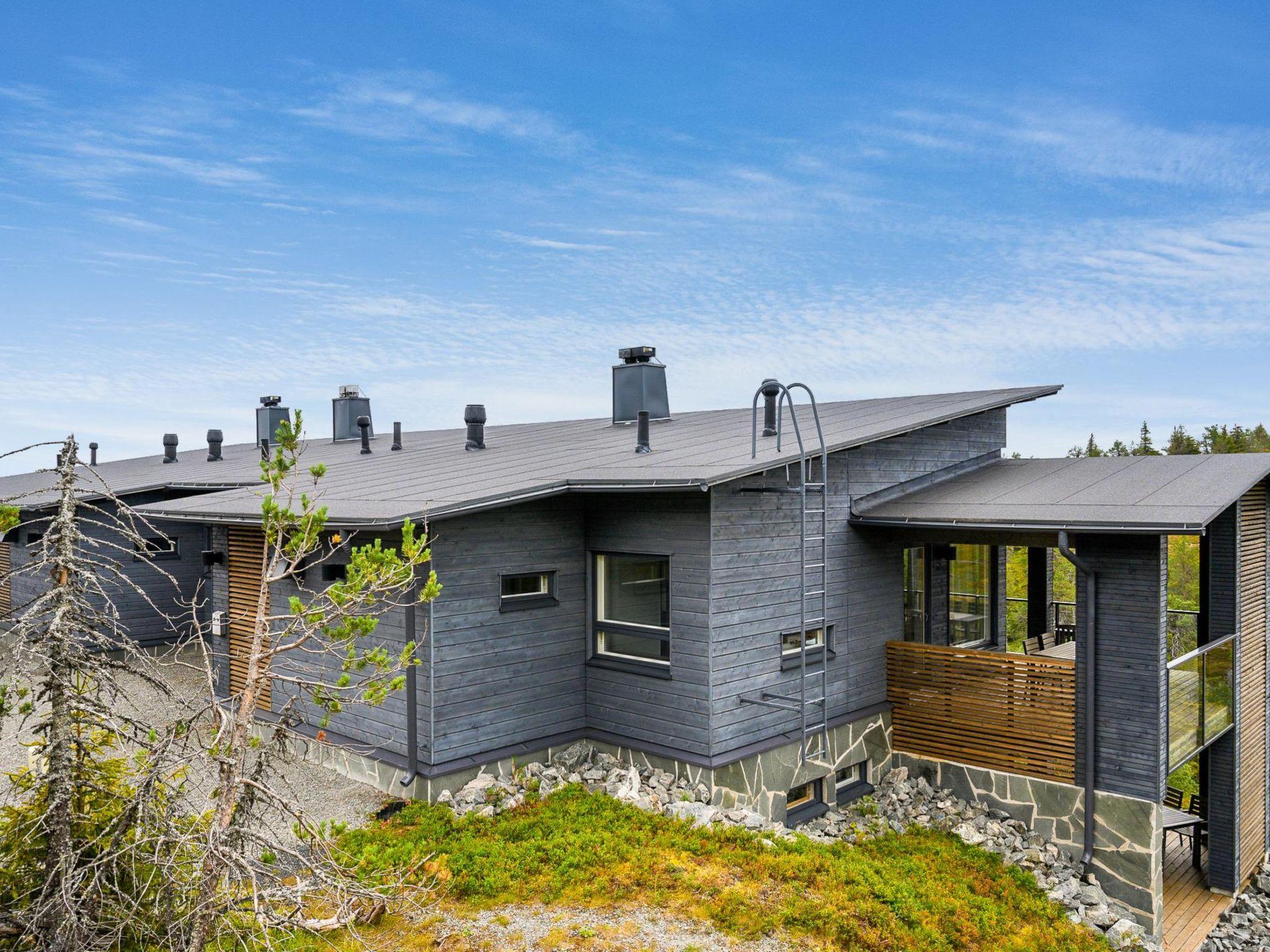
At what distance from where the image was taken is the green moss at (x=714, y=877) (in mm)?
5828

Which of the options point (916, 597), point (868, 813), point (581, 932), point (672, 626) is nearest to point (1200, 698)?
point (916, 597)

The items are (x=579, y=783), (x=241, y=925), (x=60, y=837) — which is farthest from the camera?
(x=579, y=783)

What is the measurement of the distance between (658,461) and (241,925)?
5593 mm

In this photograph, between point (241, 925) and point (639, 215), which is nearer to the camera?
point (241, 925)

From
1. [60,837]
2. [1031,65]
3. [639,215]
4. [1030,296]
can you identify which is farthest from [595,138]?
[60,837]

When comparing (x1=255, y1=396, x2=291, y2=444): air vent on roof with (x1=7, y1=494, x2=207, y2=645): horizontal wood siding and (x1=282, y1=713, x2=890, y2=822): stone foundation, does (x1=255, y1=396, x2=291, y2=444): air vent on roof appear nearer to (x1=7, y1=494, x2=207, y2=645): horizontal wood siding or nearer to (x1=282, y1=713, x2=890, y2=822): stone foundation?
(x1=7, y1=494, x2=207, y2=645): horizontal wood siding

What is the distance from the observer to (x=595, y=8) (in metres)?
13.4

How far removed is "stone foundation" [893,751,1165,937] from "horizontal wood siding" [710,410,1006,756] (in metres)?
1.72

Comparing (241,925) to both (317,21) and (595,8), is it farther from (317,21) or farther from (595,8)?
(595,8)

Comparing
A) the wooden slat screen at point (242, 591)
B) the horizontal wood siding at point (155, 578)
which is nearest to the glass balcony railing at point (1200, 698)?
the wooden slat screen at point (242, 591)

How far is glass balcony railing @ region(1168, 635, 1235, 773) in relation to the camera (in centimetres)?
834

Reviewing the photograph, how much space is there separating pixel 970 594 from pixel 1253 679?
336 centimetres

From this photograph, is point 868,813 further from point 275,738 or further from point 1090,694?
point 275,738

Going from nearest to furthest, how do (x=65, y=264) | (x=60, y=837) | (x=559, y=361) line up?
(x=60, y=837) < (x=65, y=264) < (x=559, y=361)
